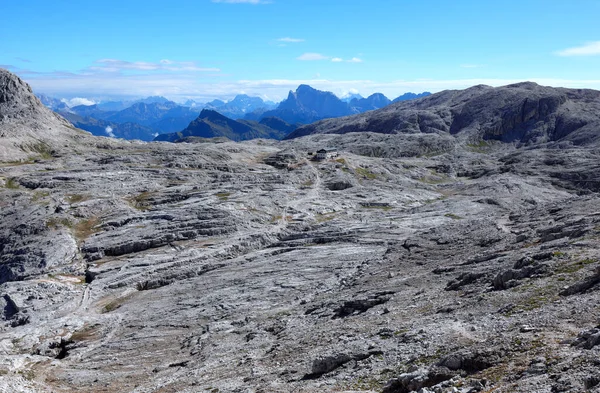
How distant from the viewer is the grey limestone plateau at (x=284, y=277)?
33.2 metres

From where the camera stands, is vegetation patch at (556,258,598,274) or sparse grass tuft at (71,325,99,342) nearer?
vegetation patch at (556,258,598,274)

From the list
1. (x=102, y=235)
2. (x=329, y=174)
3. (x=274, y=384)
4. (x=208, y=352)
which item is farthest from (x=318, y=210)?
(x=274, y=384)

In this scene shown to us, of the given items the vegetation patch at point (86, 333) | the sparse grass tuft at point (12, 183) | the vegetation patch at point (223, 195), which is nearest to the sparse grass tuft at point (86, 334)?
the vegetation patch at point (86, 333)

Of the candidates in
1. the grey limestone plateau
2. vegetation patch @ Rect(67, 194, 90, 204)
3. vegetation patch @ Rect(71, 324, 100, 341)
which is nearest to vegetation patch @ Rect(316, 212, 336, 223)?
→ the grey limestone plateau

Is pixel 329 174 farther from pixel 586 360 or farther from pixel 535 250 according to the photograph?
pixel 586 360

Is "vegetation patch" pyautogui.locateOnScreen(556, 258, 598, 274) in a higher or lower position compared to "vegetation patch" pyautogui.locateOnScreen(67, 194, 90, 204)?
higher

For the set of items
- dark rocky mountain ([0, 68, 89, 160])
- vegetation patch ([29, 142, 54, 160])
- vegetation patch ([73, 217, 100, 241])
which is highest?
dark rocky mountain ([0, 68, 89, 160])

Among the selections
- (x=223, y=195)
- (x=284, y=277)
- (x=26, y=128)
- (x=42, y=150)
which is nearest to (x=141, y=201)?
(x=223, y=195)

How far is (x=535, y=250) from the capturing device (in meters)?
56.5

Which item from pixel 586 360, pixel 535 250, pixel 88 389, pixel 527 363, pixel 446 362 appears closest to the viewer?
pixel 586 360

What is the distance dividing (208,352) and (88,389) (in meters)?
11.6

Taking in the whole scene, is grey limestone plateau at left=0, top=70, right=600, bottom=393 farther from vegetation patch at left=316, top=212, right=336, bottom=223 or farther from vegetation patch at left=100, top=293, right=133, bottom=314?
vegetation patch at left=316, top=212, right=336, bottom=223

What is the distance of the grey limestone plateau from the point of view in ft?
109

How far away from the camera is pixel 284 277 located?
73.2 m
